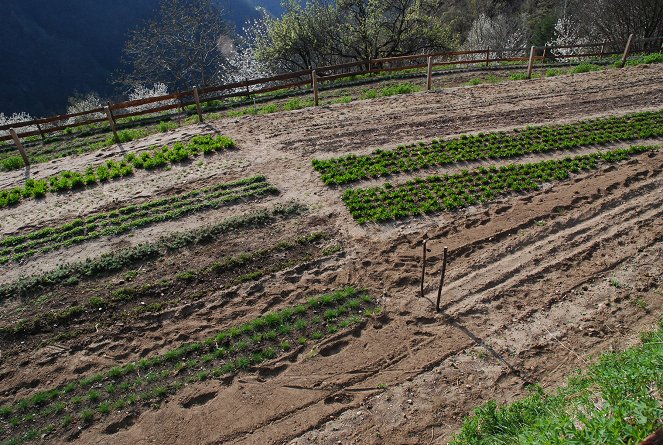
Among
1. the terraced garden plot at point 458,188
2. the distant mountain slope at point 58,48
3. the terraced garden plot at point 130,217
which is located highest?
the distant mountain slope at point 58,48

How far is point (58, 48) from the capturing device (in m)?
→ 67.2

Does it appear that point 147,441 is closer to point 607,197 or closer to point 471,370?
point 471,370

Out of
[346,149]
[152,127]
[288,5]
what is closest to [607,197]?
[346,149]

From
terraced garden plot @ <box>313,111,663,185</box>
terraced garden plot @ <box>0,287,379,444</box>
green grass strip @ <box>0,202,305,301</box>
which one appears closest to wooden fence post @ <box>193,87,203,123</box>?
terraced garden plot @ <box>313,111,663,185</box>

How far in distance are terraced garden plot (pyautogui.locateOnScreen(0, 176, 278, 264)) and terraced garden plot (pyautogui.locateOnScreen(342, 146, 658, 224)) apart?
9.81 ft

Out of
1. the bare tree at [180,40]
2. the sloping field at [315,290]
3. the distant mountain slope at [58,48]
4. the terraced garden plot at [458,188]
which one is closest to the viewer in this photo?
the sloping field at [315,290]

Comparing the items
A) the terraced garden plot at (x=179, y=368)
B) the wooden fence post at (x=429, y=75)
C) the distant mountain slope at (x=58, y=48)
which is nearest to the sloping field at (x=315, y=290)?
the terraced garden plot at (x=179, y=368)

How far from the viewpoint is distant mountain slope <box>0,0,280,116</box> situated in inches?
2467

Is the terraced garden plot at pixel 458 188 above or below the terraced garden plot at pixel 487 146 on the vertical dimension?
below

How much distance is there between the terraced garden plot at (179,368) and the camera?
22.8 ft

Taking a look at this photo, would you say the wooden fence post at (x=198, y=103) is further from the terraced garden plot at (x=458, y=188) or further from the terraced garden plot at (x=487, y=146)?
the terraced garden plot at (x=458, y=188)

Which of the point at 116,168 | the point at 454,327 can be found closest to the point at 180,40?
the point at 116,168

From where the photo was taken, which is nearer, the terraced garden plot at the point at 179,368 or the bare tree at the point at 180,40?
the terraced garden plot at the point at 179,368

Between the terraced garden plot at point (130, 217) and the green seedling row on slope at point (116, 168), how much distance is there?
240cm
